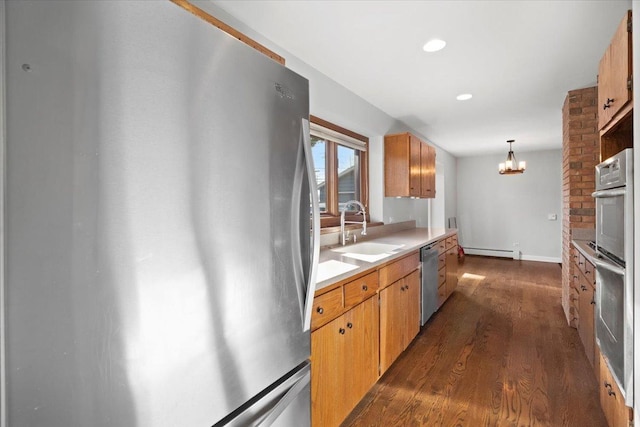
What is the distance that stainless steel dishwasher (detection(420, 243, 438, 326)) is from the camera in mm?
2914

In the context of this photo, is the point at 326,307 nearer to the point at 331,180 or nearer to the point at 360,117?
the point at 331,180

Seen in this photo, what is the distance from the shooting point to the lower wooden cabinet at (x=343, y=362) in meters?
1.43

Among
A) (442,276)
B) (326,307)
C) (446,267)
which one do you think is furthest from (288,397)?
(446,267)

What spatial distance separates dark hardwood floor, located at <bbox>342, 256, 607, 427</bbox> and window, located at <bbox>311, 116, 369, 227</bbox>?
4.63 feet

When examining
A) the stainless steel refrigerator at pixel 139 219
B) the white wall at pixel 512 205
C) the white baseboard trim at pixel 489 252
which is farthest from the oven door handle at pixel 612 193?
the white baseboard trim at pixel 489 252

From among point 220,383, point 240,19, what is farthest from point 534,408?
point 240,19

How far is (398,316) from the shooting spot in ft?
7.77

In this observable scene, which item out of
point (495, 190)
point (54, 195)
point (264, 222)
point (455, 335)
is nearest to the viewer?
point (54, 195)

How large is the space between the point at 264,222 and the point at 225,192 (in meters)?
0.18

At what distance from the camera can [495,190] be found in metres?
7.01

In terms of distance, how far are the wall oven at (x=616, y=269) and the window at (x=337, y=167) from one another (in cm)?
186

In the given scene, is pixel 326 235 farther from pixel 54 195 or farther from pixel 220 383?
pixel 54 195

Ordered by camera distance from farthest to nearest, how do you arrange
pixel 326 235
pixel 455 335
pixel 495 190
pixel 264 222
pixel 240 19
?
pixel 495 190, pixel 455 335, pixel 326 235, pixel 240 19, pixel 264 222

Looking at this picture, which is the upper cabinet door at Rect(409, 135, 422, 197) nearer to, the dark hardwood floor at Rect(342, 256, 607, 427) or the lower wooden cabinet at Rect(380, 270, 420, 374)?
the lower wooden cabinet at Rect(380, 270, 420, 374)
